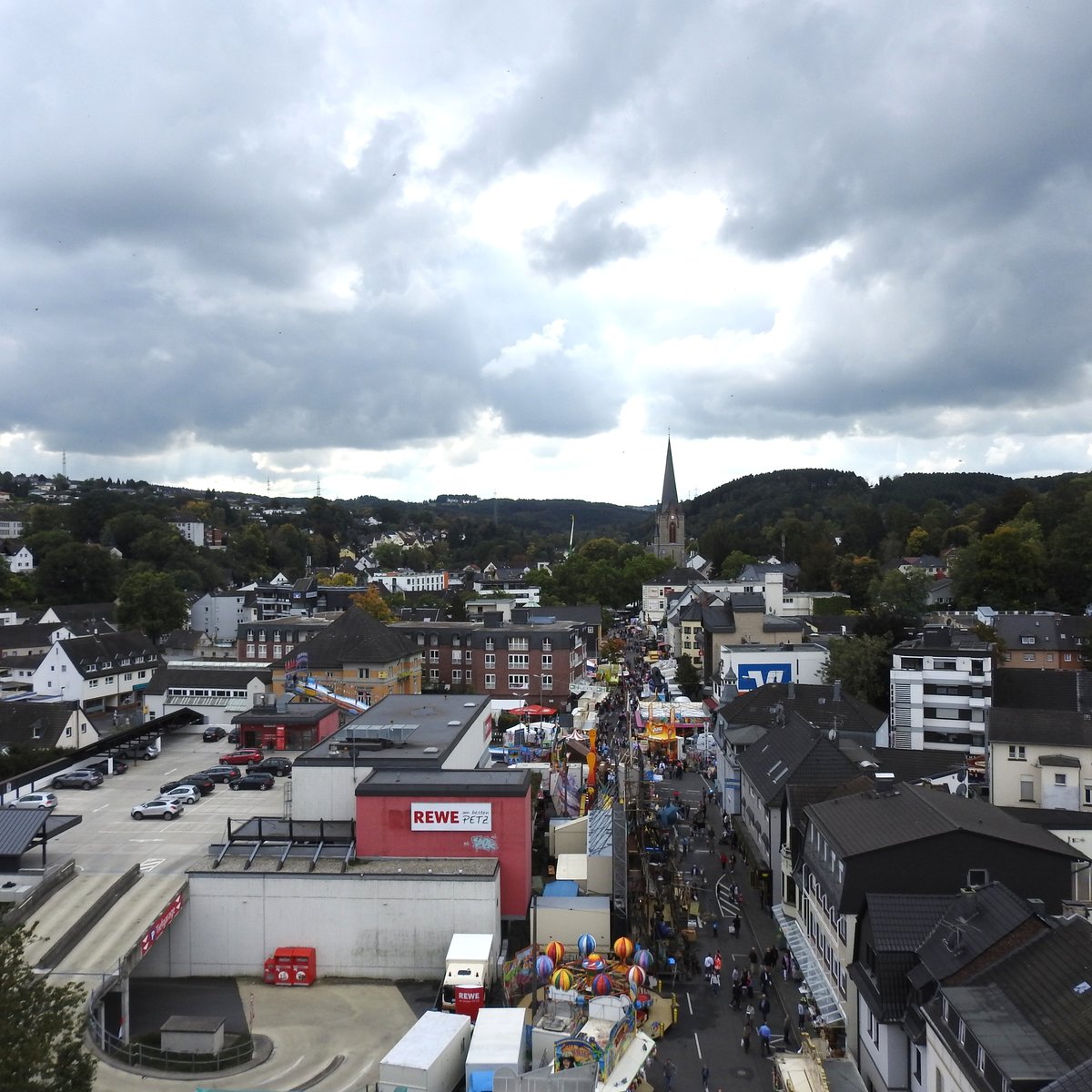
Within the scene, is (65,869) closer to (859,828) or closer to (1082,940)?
(859,828)

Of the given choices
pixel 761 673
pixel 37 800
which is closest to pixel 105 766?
pixel 37 800

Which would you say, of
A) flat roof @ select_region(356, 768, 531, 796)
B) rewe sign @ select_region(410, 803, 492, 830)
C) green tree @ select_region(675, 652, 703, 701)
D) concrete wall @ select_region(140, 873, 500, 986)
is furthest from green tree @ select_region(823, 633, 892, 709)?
concrete wall @ select_region(140, 873, 500, 986)

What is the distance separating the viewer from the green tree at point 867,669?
4644 centimetres

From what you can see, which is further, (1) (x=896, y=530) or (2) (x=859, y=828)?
(1) (x=896, y=530)

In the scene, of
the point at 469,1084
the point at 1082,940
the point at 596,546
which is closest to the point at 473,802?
the point at 469,1084

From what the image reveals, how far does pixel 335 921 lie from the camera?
21938 mm

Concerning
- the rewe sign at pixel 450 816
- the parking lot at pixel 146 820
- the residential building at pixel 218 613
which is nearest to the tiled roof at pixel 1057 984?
the rewe sign at pixel 450 816

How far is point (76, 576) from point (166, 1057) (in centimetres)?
8405

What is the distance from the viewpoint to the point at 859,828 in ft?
67.4

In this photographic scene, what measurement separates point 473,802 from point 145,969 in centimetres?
872

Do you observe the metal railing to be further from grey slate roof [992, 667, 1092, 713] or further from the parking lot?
grey slate roof [992, 667, 1092, 713]

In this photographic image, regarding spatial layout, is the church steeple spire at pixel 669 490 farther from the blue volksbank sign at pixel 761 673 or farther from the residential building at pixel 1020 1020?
the residential building at pixel 1020 1020

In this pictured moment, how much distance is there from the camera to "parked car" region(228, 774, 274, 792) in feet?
114

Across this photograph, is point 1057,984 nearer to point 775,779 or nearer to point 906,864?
point 906,864
